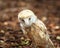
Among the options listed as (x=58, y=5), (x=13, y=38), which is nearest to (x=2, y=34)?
(x=13, y=38)

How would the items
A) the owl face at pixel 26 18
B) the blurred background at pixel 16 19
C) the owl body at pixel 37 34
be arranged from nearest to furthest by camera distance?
the owl face at pixel 26 18
the owl body at pixel 37 34
the blurred background at pixel 16 19

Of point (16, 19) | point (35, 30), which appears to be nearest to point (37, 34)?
point (35, 30)

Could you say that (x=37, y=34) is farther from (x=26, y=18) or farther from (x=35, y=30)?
(x=26, y=18)

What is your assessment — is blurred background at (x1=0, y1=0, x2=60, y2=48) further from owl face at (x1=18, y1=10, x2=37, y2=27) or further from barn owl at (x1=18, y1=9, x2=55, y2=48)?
owl face at (x1=18, y1=10, x2=37, y2=27)

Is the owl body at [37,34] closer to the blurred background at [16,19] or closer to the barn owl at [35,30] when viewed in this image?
the barn owl at [35,30]

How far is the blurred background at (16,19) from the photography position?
18.1 ft

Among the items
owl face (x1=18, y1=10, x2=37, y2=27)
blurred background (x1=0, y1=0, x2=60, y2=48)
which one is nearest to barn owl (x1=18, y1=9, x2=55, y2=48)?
owl face (x1=18, y1=10, x2=37, y2=27)

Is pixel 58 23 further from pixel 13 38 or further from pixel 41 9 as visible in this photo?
pixel 13 38

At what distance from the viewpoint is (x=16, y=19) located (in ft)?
25.1

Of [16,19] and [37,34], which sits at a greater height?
[37,34]

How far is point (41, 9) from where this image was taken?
29.0 feet

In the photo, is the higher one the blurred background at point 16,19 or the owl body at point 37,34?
the owl body at point 37,34

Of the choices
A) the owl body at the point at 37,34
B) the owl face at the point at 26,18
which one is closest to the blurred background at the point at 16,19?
the owl body at the point at 37,34

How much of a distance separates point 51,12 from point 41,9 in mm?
367
